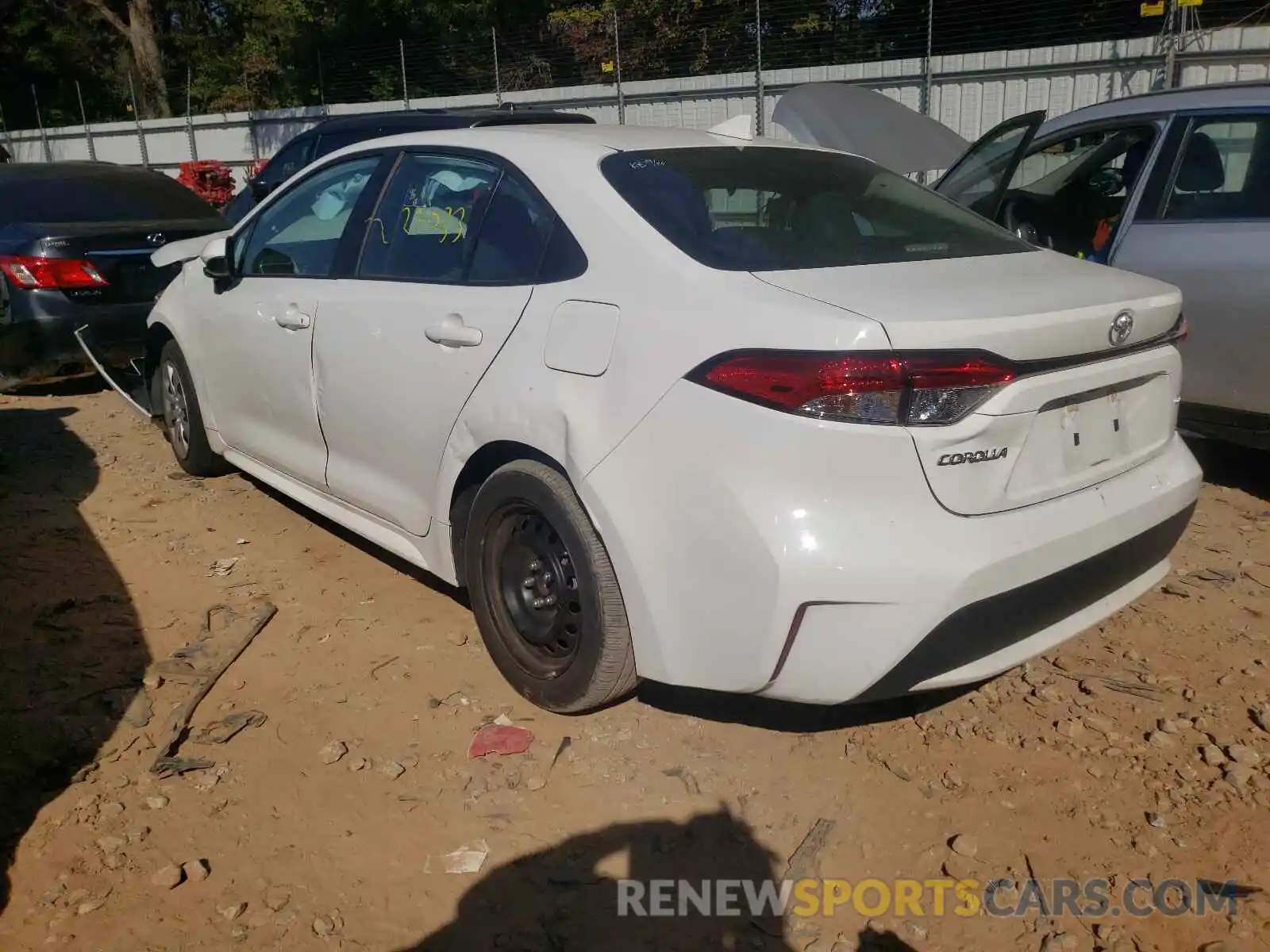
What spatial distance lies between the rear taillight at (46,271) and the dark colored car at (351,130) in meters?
1.45

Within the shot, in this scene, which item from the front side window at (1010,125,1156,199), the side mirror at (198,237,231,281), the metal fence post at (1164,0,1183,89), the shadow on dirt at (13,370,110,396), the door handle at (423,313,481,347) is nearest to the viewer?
the door handle at (423,313,481,347)

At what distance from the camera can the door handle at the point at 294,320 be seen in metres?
3.84

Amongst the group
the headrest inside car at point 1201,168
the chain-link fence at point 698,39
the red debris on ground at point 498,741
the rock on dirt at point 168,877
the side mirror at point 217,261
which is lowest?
the red debris on ground at point 498,741

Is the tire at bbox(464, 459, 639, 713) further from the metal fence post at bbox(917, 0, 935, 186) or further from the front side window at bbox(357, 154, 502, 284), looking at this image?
the metal fence post at bbox(917, 0, 935, 186)

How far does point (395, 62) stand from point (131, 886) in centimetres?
2117

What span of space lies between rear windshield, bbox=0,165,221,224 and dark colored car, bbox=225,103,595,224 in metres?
0.47

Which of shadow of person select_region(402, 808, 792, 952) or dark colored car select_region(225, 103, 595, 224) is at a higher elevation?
dark colored car select_region(225, 103, 595, 224)

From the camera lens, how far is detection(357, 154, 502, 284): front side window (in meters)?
3.29

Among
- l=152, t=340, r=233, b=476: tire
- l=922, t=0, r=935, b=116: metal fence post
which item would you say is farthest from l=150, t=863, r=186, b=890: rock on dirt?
l=922, t=0, r=935, b=116: metal fence post

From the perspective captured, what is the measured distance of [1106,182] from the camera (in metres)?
5.13

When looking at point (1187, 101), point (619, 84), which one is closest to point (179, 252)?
point (1187, 101)

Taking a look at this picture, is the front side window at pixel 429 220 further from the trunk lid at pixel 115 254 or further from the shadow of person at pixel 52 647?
the trunk lid at pixel 115 254

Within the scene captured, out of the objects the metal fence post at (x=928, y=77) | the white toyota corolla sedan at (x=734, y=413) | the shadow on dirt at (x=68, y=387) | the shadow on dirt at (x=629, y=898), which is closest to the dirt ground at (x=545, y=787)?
the shadow on dirt at (x=629, y=898)

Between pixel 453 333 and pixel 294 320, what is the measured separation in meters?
1.07
